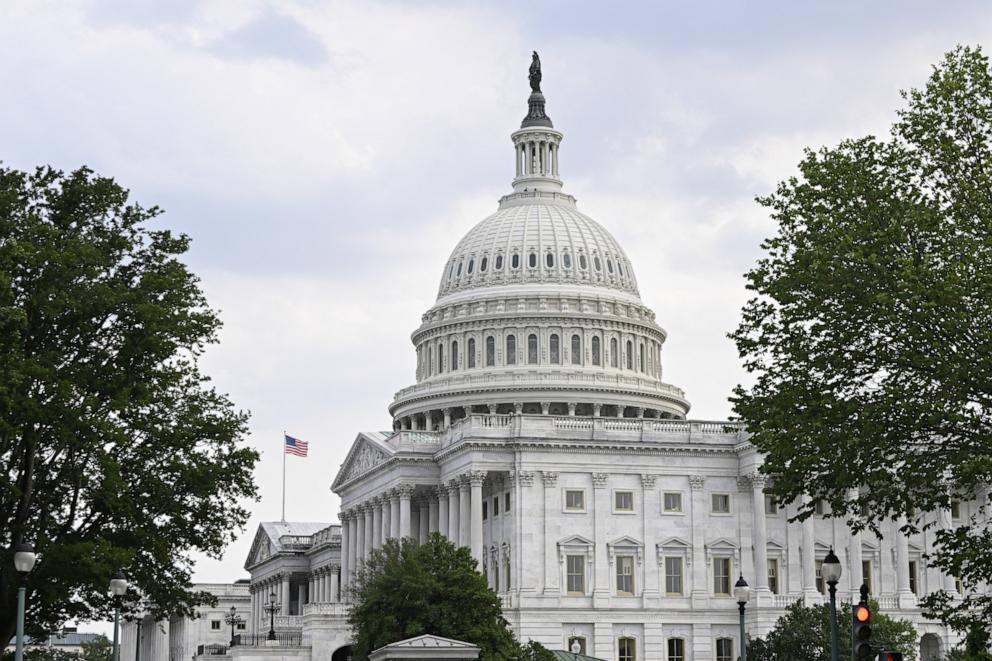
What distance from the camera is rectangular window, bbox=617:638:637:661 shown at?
12244 centimetres

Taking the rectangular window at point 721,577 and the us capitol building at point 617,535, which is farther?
the rectangular window at point 721,577

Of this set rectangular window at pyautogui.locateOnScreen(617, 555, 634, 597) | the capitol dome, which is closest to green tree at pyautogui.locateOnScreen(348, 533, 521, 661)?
rectangular window at pyautogui.locateOnScreen(617, 555, 634, 597)

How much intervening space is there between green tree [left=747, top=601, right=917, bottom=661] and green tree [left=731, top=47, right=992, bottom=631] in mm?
53359

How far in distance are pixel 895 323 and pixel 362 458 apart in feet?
324

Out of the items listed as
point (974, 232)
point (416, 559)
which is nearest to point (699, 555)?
point (416, 559)

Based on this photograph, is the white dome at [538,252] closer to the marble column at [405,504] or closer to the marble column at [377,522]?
the marble column at [377,522]

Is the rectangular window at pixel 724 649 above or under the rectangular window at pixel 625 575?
under

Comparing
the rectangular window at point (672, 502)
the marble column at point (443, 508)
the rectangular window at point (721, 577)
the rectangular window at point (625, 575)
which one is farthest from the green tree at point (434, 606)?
the marble column at point (443, 508)

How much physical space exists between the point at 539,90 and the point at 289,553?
5121cm

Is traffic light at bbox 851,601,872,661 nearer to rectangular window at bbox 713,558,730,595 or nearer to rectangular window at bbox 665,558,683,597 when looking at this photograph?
rectangular window at bbox 665,558,683,597

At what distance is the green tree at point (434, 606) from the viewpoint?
93.9 meters

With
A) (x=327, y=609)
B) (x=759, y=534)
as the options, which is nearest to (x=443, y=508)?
(x=327, y=609)

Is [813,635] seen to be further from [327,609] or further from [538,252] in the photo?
[538,252]

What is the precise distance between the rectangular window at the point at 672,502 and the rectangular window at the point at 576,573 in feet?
21.7
